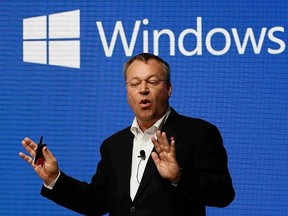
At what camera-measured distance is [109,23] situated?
11.5ft

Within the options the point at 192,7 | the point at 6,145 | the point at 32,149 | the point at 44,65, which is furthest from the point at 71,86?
the point at 32,149

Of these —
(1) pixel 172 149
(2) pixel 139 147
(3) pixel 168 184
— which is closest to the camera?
(1) pixel 172 149

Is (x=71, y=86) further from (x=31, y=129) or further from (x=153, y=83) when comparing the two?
(x=153, y=83)

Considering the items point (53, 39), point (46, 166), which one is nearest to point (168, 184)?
point (46, 166)

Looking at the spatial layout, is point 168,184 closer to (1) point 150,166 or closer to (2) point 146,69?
(1) point 150,166

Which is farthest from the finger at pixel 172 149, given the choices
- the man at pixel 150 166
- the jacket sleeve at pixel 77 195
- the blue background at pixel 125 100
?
the blue background at pixel 125 100

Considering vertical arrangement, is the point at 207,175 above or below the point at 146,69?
below

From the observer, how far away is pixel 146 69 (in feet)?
6.39

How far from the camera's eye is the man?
5.97ft

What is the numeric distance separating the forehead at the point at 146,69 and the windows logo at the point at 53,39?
1592mm

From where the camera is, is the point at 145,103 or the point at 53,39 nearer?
the point at 145,103

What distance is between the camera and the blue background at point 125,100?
3.41 metres

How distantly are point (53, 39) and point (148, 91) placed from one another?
1.73m

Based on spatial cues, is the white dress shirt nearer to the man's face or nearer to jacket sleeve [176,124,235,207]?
the man's face
